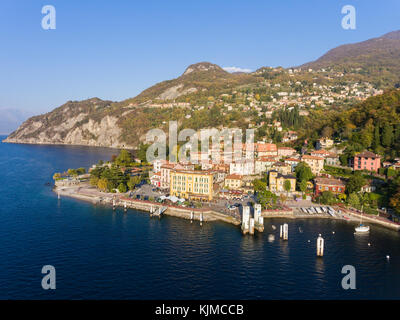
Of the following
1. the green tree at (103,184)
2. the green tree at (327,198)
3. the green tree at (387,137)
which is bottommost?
the green tree at (327,198)

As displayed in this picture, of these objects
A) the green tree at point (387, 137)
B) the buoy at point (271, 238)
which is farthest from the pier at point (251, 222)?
the green tree at point (387, 137)

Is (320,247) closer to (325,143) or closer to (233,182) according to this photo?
(233,182)

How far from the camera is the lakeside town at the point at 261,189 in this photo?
41.3m

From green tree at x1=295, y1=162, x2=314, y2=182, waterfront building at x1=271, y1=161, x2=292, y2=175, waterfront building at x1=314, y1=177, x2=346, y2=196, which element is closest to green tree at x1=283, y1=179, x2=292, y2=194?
green tree at x1=295, y1=162, x2=314, y2=182

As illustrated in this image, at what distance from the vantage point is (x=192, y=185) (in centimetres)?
4734

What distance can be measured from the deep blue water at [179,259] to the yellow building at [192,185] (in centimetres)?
731

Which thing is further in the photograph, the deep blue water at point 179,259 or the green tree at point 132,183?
the green tree at point 132,183

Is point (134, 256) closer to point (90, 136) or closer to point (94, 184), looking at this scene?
point (94, 184)

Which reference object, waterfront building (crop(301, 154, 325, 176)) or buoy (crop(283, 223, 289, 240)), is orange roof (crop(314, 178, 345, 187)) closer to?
waterfront building (crop(301, 154, 325, 176))

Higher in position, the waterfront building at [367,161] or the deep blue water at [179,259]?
the waterfront building at [367,161]

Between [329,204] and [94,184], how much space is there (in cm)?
4090

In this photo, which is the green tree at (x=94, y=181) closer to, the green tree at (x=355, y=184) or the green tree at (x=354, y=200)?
the green tree at (x=354, y=200)

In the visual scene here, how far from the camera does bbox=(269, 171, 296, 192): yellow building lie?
49281 mm

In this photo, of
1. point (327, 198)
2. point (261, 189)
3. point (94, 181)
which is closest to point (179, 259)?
point (261, 189)
